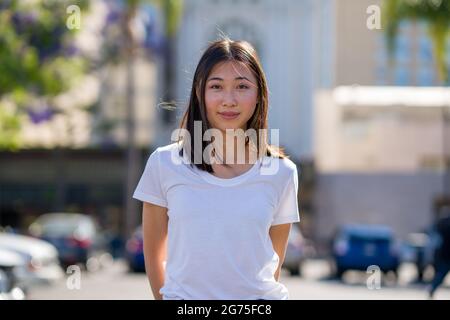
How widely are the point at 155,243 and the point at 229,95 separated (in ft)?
1.76

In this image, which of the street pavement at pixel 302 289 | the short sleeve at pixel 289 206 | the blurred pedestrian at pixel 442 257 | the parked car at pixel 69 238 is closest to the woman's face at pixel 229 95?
the short sleeve at pixel 289 206

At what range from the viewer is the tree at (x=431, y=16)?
107 feet

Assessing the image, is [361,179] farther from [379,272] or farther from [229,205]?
[229,205]

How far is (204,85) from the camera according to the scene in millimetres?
3979

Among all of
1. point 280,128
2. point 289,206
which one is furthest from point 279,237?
point 280,128

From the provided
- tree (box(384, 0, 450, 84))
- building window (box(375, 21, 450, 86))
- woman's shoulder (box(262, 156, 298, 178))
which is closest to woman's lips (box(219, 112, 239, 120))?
woman's shoulder (box(262, 156, 298, 178))

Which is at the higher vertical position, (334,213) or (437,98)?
(437,98)

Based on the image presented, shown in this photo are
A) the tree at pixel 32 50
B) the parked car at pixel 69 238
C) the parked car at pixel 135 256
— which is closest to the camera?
the tree at pixel 32 50

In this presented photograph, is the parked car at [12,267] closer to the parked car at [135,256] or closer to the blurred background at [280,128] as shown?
the parked car at [135,256]

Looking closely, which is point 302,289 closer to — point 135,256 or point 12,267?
point 12,267

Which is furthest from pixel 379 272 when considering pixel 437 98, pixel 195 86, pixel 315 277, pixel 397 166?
pixel 437 98

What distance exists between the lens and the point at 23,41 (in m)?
25.6

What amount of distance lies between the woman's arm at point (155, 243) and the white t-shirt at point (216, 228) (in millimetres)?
60
